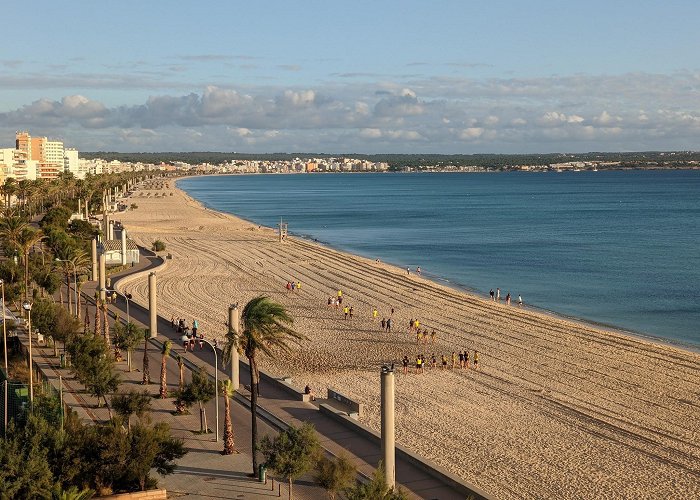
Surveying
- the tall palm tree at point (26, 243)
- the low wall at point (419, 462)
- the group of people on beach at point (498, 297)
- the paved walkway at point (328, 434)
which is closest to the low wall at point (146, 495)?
the paved walkway at point (328, 434)

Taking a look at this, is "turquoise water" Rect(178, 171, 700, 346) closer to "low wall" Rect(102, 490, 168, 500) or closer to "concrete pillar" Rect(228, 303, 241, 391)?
"concrete pillar" Rect(228, 303, 241, 391)

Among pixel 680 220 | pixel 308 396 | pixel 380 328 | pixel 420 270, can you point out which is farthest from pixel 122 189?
pixel 308 396

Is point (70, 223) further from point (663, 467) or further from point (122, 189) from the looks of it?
point (122, 189)

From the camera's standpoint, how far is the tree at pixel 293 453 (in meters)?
17.0

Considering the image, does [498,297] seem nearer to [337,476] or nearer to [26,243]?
[26,243]

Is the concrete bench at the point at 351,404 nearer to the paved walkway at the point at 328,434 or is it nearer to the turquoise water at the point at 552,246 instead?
the paved walkway at the point at 328,434

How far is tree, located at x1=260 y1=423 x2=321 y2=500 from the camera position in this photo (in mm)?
16959

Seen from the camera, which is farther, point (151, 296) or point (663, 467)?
point (151, 296)

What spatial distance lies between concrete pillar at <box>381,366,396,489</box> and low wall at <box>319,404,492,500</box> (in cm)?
132

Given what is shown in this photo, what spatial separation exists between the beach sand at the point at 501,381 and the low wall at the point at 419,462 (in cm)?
189

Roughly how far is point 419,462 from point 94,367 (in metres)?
9.62

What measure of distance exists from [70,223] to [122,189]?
123 metres

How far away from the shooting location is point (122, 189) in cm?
18362

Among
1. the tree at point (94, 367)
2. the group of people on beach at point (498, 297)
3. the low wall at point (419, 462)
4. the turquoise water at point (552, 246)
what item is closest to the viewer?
the low wall at point (419, 462)
